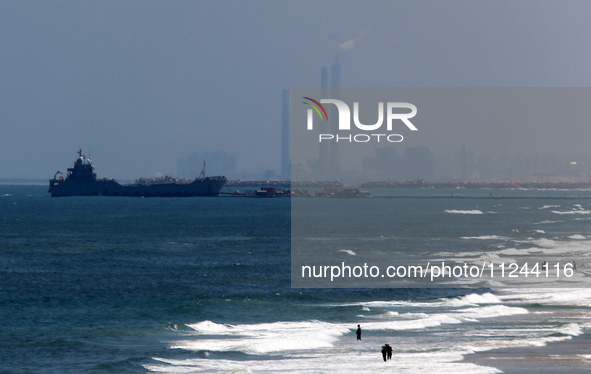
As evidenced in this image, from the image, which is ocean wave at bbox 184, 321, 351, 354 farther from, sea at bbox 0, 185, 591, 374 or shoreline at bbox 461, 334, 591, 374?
shoreline at bbox 461, 334, 591, 374

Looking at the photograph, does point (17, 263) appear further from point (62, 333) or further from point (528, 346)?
point (528, 346)

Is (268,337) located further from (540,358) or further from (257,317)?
(540,358)

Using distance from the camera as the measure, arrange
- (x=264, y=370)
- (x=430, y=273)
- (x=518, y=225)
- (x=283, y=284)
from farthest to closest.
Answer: (x=518, y=225) < (x=430, y=273) < (x=283, y=284) < (x=264, y=370)

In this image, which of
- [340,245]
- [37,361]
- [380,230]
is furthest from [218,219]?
[37,361]

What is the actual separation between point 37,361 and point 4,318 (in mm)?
13774

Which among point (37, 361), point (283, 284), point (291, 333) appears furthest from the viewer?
point (283, 284)

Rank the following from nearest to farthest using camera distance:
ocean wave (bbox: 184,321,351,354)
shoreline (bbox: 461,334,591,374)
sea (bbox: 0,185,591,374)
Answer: shoreline (bbox: 461,334,591,374) → sea (bbox: 0,185,591,374) → ocean wave (bbox: 184,321,351,354)

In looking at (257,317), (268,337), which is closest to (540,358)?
(268,337)

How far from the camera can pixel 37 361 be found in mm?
37312

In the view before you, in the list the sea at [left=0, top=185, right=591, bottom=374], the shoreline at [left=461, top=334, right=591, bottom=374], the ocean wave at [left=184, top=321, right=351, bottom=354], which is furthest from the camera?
the ocean wave at [left=184, top=321, right=351, bottom=354]

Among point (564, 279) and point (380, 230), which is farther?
point (380, 230)

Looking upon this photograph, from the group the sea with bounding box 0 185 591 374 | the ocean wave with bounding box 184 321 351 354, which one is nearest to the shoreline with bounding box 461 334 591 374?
the sea with bounding box 0 185 591 374

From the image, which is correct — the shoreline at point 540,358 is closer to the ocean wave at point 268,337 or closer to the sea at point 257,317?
the sea at point 257,317

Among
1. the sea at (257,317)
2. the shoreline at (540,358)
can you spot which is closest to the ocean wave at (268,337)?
the sea at (257,317)
